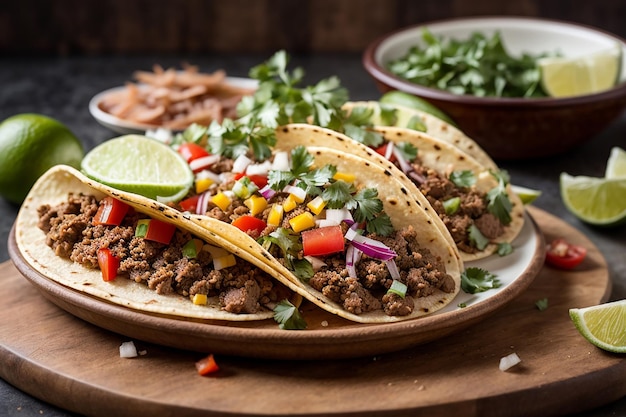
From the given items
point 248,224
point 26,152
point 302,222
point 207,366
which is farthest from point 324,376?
point 26,152

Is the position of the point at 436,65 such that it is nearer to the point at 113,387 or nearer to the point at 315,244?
the point at 315,244

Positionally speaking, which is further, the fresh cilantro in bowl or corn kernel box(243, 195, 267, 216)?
the fresh cilantro in bowl

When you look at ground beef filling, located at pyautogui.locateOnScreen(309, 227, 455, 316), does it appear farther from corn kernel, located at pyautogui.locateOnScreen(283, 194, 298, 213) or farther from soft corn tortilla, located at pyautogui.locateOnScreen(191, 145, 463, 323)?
corn kernel, located at pyautogui.locateOnScreen(283, 194, 298, 213)

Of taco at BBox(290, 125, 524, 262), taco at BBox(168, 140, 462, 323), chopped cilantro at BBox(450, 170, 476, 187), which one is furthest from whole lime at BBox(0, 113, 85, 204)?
chopped cilantro at BBox(450, 170, 476, 187)

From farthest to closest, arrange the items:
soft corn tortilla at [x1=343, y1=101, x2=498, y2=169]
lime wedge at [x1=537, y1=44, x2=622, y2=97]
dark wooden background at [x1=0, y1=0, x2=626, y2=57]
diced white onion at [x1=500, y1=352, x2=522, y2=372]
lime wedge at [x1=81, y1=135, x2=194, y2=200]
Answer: dark wooden background at [x1=0, y1=0, x2=626, y2=57]
lime wedge at [x1=537, y1=44, x2=622, y2=97]
soft corn tortilla at [x1=343, y1=101, x2=498, y2=169]
lime wedge at [x1=81, y1=135, x2=194, y2=200]
diced white onion at [x1=500, y1=352, x2=522, y2=372]

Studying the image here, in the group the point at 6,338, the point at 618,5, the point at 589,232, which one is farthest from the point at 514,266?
the point at 618,5

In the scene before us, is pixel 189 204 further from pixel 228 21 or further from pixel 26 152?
pixel 228 21
